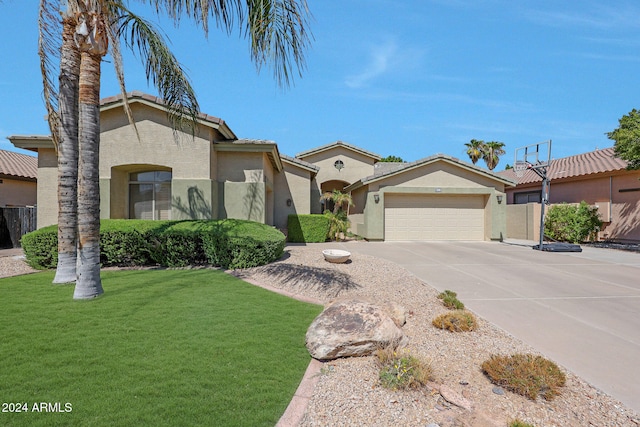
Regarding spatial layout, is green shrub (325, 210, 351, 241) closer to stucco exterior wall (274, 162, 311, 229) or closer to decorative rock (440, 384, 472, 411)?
stucco exterior wall (274, 162, 311, 229)

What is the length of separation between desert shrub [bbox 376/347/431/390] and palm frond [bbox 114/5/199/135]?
824 cm

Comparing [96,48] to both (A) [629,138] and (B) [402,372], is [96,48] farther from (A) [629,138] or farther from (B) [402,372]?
(A) [629,138]

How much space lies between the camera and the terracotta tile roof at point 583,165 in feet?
61.6

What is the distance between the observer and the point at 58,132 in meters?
7.54

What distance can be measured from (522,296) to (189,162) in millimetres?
11175

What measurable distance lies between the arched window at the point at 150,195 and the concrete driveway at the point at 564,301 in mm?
9111

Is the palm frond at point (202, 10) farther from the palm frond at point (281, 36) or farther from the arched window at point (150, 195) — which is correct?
the arched window at point (150, 195)

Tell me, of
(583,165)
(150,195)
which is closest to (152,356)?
(150,195)

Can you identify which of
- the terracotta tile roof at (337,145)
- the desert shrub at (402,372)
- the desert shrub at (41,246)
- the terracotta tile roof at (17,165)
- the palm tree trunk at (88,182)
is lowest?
the desert shrub at (402,372)

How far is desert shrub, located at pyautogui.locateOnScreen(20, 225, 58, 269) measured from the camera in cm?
887

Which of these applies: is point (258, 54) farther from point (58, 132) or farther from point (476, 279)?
point (476, 279)

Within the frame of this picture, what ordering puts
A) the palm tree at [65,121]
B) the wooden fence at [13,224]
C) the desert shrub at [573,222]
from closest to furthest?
the palm tree at [65,121] < the wooden fence at [13,224] < the desert shrub at [573,222]

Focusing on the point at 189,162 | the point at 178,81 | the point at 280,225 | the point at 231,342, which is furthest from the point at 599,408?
the point at 280,225

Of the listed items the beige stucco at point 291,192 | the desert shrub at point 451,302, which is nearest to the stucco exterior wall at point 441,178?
the beige stucco at point 291,192
